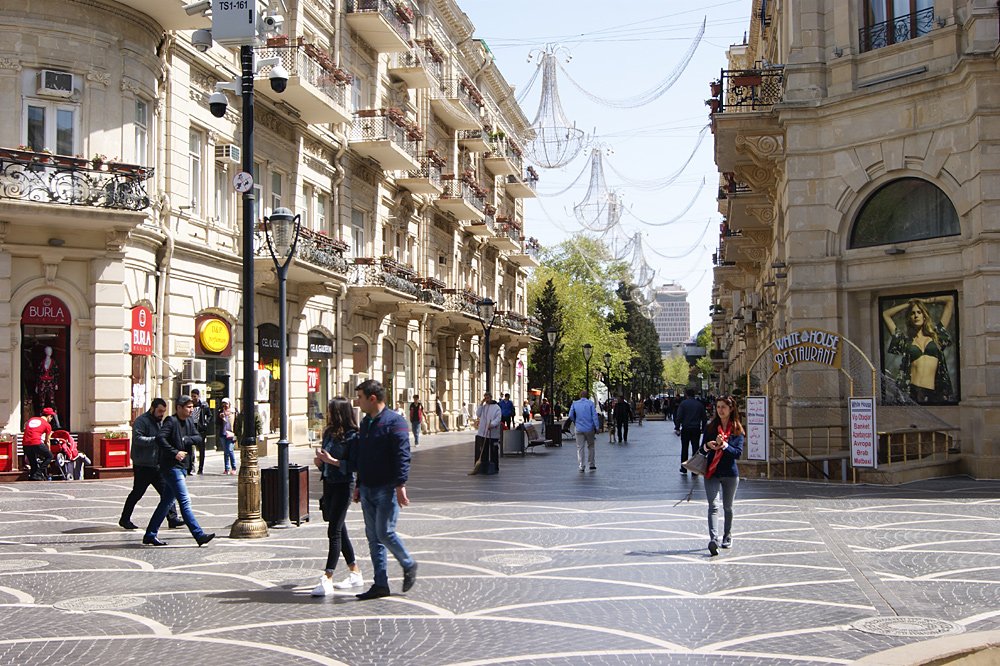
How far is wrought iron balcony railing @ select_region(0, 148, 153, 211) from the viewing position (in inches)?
809

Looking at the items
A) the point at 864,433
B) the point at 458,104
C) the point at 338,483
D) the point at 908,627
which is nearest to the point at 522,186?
the point at 458,104

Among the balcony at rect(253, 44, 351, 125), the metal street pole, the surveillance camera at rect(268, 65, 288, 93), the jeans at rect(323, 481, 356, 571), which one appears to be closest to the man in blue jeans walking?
the jeans at rect(323, 481, 356, 571)

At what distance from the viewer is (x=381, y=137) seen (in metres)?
36.0

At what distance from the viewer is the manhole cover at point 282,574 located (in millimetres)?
10109

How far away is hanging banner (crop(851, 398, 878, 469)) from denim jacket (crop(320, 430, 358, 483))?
456 inches

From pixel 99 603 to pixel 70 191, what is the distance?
14036 mm

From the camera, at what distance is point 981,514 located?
47.7ft

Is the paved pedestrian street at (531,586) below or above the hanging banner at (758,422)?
below

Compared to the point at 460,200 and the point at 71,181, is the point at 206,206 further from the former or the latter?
the point at 460,200

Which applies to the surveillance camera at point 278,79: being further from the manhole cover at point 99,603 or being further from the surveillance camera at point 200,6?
the manhole cover at point 99,603

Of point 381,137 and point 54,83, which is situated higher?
point 381,137

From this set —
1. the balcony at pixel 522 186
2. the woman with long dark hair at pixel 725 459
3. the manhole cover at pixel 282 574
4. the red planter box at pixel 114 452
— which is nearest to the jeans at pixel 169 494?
the manhole cover at pixel 282 574

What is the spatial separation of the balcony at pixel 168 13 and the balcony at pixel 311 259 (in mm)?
5427

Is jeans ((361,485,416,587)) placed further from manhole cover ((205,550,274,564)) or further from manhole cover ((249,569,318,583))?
manhole cover ((205,550,274,564))
